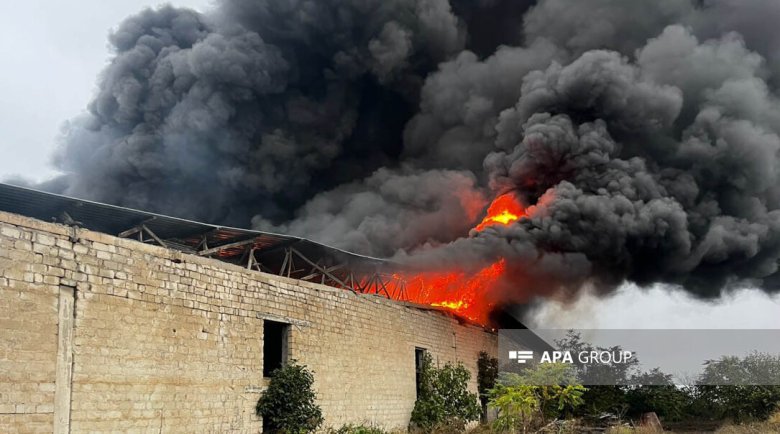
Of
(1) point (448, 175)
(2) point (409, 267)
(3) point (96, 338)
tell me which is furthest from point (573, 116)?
(3) point (96, 338)

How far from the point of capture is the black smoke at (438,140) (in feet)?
69.2

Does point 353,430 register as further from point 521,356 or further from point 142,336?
point 521,356

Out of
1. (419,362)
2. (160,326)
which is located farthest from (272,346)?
(419,362)

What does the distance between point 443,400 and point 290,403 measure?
307 inches

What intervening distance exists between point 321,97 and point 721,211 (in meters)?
16.4

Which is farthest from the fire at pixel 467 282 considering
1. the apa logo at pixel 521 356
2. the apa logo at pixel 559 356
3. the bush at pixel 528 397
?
the apa logo at pixel 559 356

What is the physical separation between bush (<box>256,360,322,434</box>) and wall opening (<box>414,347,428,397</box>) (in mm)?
6490

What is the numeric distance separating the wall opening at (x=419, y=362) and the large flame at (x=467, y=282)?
2045mm

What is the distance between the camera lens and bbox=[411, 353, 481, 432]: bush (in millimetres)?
19219

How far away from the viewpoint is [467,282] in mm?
22734

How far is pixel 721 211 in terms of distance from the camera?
72.3ft

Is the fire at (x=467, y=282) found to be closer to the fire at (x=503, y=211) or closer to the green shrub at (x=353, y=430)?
the fire at (x=503, y=211)

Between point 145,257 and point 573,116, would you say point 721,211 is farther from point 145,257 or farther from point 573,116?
point 145,257

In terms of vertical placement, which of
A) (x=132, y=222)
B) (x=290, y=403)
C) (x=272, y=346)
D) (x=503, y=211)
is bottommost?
(x=290, y=403)
